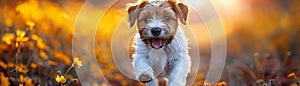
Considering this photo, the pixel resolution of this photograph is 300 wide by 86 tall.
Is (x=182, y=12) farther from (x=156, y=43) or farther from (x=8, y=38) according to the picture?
(x=8, y=38)

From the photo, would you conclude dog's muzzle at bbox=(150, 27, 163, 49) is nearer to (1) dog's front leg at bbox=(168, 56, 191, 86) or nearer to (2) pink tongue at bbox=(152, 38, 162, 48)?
(2) pink tongue at bbox=(152, 38, 162, 48)

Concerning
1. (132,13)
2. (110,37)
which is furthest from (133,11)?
(110,37)

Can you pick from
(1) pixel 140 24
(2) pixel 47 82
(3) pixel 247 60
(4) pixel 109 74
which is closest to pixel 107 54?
(4) pixel 109 74

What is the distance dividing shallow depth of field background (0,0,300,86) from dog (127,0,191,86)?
0.67m

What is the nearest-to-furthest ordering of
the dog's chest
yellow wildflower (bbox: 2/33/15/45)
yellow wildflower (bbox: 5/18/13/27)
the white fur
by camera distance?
the white fur, the dog's chest, yellow wildflower (bbox: 2/33/15/45), yellow wildflower (bbox: 5/18/13/27)

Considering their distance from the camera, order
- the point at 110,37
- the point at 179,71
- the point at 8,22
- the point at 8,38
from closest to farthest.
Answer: the point at 179,71 → the point at 8,38 → the point at 8,22 → the point at 110,37

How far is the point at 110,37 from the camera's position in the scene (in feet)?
39.8

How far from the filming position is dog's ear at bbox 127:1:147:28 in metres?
7.72

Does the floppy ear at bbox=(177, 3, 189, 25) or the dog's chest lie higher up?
the floppy ear at bbox=(177, 3, 189, 25)

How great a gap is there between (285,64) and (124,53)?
1.82 meters

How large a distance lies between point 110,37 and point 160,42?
4.70 m

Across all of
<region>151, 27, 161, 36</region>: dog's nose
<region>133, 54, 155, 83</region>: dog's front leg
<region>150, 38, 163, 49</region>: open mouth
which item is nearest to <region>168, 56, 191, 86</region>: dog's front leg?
<region>133, 54, 155, 83</region>: dog's front leg

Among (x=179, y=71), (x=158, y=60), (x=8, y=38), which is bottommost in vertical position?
(x=179, y=71)

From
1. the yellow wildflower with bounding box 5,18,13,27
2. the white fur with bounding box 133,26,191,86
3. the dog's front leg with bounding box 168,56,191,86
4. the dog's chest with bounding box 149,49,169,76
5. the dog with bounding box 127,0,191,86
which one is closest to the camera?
the dog with bounding box 127,0,191,86
